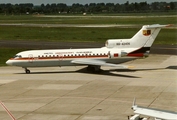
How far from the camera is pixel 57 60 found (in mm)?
48844

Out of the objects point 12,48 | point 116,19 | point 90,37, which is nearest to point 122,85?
point 12,48

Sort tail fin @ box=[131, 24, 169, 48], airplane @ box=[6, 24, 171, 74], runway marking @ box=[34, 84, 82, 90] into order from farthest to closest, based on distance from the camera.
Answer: tail fin @ box=[131, 24, 169, 48]
airplane @ box=[6, 24, 171, 74]
runway marking @ box=[34, 84, 82, 90]

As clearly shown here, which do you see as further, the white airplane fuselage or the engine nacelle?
the engine nacelle

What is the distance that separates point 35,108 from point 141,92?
10839mm

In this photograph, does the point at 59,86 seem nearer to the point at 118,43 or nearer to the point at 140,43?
the point at 118,43

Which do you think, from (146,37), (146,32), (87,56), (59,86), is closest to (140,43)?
(146,37)

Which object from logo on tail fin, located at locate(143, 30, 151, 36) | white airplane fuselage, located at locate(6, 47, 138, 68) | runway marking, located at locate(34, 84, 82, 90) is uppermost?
logo on tail fin, located at locate(143, 30, 151, 36)

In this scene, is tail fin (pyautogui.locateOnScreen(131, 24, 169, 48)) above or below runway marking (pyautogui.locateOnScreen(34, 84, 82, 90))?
above

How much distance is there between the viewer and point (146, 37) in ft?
163

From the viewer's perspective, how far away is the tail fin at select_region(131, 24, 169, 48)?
162ft

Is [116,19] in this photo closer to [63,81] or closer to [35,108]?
[63,81]

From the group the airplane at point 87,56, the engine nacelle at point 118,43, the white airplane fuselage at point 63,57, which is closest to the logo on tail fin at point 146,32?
the airplane at point 87,56

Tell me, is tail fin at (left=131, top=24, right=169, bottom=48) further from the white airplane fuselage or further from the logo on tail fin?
the white airplane fuselage

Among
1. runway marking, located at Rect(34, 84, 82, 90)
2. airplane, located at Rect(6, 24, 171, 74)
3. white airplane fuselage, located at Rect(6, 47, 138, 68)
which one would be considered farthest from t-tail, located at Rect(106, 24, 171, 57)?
runway marking, located at Rect(34, 84, 82, 90)
